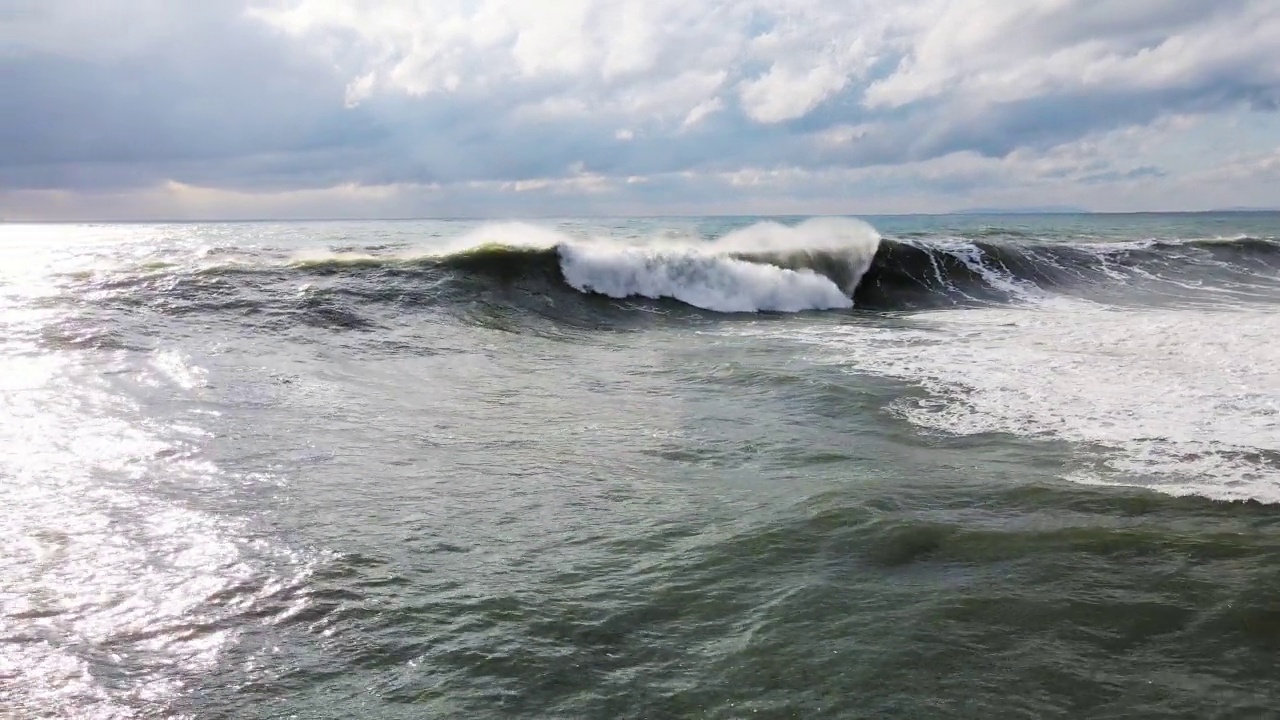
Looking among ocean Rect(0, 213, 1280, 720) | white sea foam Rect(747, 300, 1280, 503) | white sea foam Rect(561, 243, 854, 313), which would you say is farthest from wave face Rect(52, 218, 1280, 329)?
white sea foam Rect(747, 300, 1280, 503)

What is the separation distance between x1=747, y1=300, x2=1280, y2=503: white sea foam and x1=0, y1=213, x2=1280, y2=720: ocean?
58mm

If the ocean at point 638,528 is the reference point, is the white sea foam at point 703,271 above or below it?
above

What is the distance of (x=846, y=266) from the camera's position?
22906 millimetres

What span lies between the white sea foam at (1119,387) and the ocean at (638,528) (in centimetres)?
6

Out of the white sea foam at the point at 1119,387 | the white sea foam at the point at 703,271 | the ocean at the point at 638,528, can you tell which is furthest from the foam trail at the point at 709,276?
the ocean at the point at 638,528

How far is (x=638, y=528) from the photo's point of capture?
5180 mm

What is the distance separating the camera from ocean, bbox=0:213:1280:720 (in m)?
3.42

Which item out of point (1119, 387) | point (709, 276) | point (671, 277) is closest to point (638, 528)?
point (1119, 387)

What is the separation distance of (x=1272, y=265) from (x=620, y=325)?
25074 mm

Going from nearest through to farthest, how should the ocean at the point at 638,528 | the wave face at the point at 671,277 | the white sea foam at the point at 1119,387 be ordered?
the ocean at the point at 638,528 → the white sea foam at the point at 1119,387 → the wave face at the point at 671,277

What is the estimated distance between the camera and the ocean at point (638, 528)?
3418 millimetres

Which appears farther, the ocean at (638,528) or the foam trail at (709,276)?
the foam trail at (709,276)

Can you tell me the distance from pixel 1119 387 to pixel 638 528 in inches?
252

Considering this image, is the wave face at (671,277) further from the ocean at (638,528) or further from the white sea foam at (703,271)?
the ocean at (638,528)
